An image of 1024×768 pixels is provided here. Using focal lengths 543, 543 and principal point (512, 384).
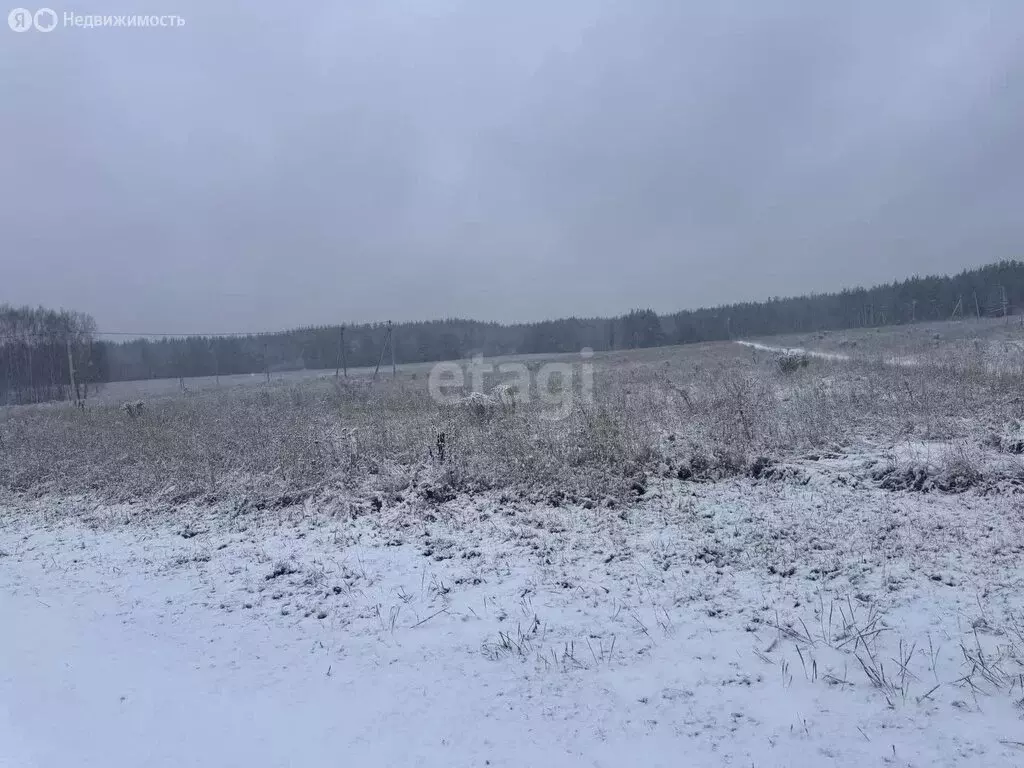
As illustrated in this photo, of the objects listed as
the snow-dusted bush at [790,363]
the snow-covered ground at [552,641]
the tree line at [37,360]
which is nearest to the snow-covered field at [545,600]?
the snow-covered ground at [552,641]

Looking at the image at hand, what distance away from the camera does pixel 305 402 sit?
21.5 metres

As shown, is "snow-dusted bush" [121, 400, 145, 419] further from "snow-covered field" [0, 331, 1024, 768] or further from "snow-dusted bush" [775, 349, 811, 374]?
"snow-dusted bush" [775, 349, 811, 374]

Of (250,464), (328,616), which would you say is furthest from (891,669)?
(250,464)

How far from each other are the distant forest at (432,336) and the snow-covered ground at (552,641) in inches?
1442

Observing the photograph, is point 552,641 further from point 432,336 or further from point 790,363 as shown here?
point 432,336

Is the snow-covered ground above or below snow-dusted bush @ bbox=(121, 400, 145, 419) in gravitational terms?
below

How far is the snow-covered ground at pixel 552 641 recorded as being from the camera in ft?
11.0

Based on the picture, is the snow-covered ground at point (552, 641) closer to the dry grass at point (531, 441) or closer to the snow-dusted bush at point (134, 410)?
the dry grass at point (531, 441)

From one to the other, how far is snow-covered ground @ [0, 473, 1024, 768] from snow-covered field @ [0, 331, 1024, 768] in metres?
0.02

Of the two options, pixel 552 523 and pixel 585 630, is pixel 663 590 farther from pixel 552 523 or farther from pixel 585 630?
pixel 552 523

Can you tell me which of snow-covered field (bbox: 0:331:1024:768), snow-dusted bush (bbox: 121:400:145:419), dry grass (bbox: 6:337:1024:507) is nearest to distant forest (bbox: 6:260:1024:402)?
snow-dusted bush (bbox: 121:400:145:419)

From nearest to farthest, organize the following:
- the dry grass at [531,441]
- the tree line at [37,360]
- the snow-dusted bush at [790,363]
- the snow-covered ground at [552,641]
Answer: the snow-covered ground at [552,641] → the dry grass at [531,441] → the snow-dusted bush at [790,363] → the tree line at [37,360]

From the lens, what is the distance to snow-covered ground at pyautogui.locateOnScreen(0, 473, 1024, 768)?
336 cm

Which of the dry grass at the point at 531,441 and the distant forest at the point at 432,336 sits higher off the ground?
the distant forest at the point at 432,336
